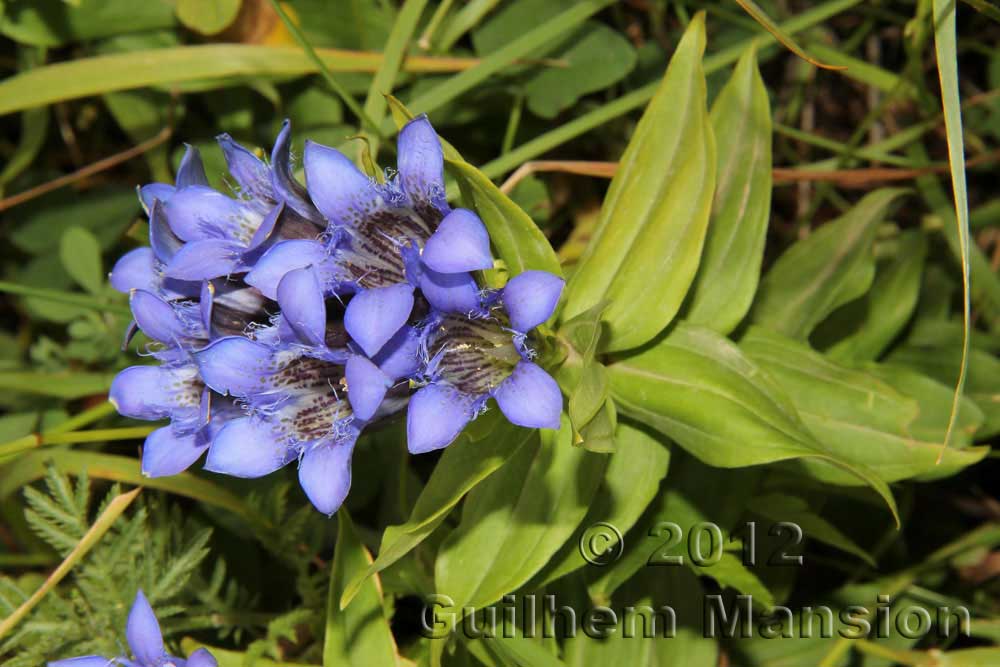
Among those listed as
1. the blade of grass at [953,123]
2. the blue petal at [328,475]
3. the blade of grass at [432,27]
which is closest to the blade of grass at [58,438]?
the blue petal at [328,475]

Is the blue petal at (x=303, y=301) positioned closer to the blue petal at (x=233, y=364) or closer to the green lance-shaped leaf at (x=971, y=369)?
the blue petal at (x=233, y=364)

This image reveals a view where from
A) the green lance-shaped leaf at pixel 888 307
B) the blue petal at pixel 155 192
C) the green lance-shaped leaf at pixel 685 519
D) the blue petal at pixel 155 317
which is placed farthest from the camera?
the green lance-shaped leaf at pixel 888 307

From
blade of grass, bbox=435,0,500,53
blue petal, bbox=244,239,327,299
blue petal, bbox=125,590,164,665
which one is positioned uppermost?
blade of grass, bbox=435,0,500,53

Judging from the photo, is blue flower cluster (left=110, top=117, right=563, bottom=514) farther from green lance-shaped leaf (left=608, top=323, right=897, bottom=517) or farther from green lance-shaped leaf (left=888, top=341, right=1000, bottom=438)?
green lance-shaped leaf (left=888, top=341, right=1000, bottom=438)

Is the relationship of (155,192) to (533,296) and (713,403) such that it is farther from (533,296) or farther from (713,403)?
(713,403)

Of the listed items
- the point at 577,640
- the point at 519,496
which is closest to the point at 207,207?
the point at 519,496

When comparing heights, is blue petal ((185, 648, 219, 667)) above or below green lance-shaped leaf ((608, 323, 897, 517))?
below

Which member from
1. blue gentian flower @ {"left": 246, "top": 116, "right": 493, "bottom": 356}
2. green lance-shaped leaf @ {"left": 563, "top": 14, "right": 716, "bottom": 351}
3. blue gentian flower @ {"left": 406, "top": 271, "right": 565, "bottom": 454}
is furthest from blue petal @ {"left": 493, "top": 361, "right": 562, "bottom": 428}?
green lance-shaped leaf @ {"left": 563, "top": 14, "right": 716, "bottom": 351}
